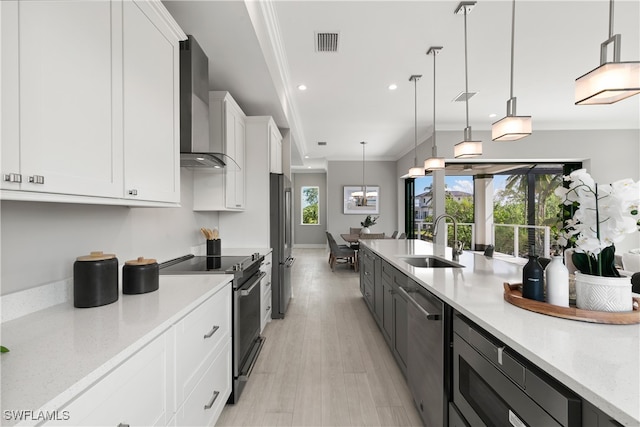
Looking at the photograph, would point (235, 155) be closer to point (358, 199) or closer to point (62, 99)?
point (62, 99)

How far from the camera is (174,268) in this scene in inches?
86.4

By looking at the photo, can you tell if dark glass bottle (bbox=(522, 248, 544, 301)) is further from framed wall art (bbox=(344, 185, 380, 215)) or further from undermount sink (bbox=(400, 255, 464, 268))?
framed wall art (bbox=(344, 185, 380, 215))

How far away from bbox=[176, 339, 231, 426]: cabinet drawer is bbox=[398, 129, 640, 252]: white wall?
5280 mm

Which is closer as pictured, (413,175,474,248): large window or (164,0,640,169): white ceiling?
(164,0,640,169): white ceiling

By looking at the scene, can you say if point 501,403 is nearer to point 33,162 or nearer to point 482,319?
point 482,319

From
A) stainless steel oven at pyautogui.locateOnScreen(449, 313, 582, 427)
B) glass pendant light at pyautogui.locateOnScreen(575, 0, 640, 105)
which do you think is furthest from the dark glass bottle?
glass pendant light at pyautogui.locateOnScreen(575, 0, 640, 105)

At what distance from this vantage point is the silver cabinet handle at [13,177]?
829mm

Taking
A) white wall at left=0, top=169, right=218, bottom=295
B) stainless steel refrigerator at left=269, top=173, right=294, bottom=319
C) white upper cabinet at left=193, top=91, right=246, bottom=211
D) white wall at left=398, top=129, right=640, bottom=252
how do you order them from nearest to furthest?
white wall at left=0, top=169, right=218, bottom=295
white upper cabinet at left=193, top=91, right=246, bottom=211
stainless steel refrigerator at left=269, top=173, right=294, bottom=319
white wall at left=398, top=129, right=640, bottom=252

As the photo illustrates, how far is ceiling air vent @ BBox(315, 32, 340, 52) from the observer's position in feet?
→ 8.96

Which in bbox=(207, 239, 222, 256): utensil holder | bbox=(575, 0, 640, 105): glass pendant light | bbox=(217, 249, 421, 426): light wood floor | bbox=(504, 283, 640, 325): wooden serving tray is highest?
bbox=(575, 0, 640, 105): glass pendant light

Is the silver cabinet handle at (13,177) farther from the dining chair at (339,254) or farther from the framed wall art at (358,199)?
the framed wall art at (358,199)

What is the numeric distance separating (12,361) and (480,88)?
487 centimetres

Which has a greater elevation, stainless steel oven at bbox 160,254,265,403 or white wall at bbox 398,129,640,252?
white wall at bbox 398,129,640,252

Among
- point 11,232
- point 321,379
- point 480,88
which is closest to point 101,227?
point 11,232
